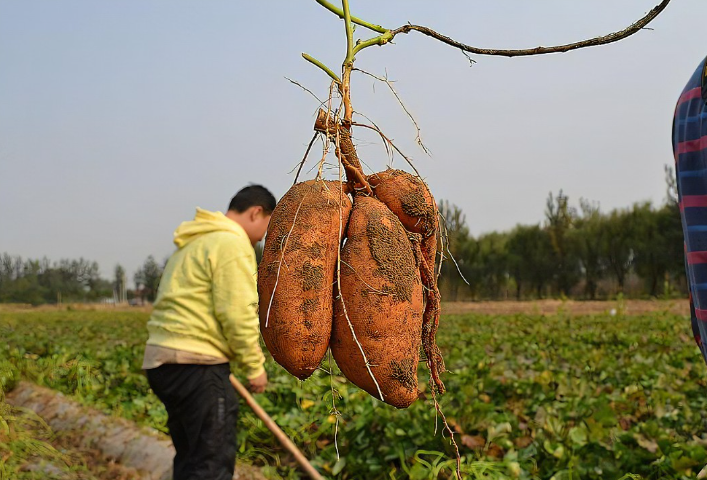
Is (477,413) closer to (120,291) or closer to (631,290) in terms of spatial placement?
(631,290)

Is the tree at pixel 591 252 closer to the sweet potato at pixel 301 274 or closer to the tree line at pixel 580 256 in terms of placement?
the tree line at pixel 580 256

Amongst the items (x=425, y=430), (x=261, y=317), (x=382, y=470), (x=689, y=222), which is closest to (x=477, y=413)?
(x=425, y=430)

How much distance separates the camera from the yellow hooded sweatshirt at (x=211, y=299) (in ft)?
12.6

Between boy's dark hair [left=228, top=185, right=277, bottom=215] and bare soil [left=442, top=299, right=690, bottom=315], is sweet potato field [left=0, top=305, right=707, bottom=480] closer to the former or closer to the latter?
boy's dark hair [left=228, top=185, right=277, bottom=215]

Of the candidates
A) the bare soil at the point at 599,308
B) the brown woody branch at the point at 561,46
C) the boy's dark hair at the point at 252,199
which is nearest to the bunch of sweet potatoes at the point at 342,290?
the brown woody branch at the point at 561,46

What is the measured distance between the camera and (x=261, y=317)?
1252mm

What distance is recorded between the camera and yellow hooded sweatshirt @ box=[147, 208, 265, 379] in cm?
385

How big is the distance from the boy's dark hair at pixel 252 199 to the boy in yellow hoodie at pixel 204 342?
0.87 feet

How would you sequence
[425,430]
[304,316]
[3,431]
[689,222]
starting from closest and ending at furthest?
[304,316] → [689,222] → [425,430] → [3,431]

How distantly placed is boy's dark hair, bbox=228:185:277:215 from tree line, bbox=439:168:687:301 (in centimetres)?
3117

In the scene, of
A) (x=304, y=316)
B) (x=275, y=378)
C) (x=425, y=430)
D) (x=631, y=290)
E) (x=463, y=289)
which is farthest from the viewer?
(x=463, y=289)

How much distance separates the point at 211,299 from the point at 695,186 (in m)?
2.95

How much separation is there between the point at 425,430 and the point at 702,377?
3766 millimetres

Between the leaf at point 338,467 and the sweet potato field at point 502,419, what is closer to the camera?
the sweet potato field at point 502,419
